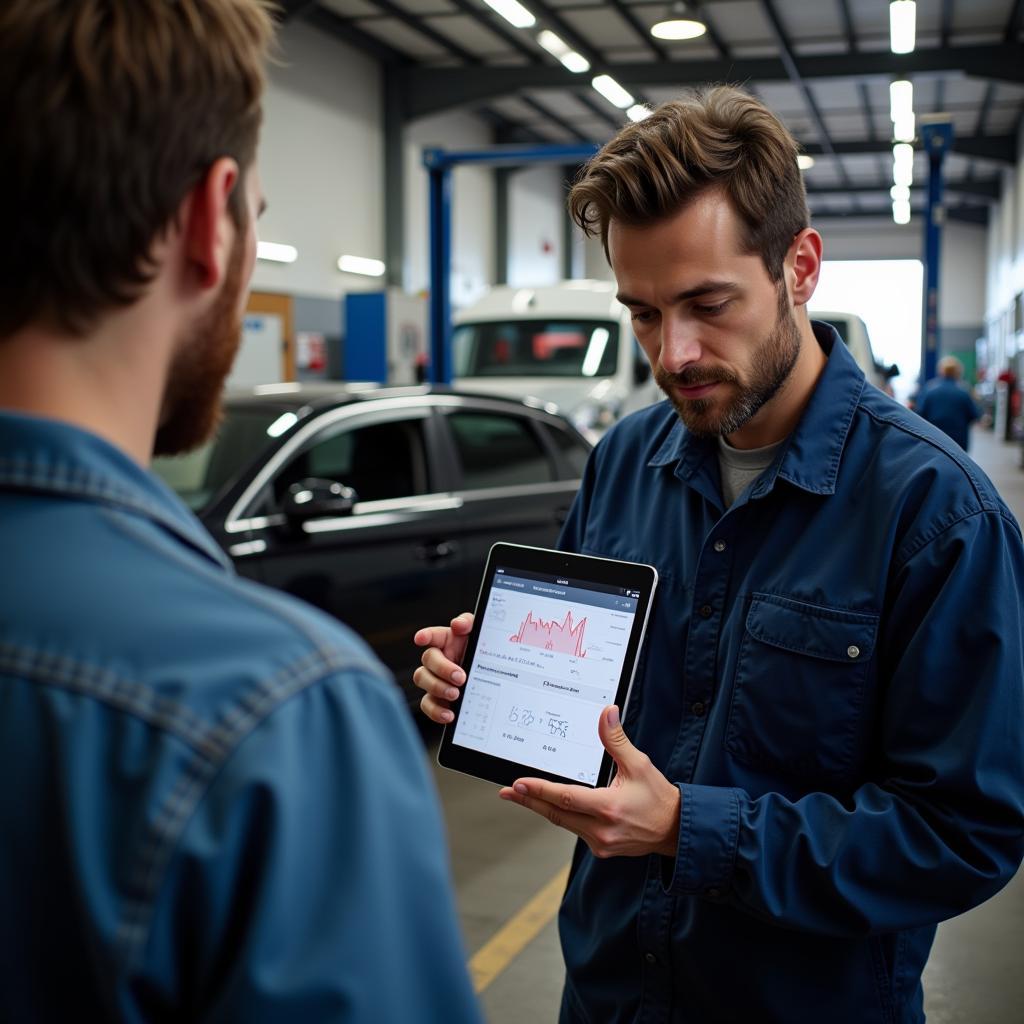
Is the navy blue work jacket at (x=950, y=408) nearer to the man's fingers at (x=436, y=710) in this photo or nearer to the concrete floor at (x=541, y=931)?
the concrete floor at (x=541, y=931)

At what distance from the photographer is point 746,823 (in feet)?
4.64

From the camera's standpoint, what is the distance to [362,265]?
17.4 m

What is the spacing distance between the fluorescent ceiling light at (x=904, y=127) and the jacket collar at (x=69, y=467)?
19.0 m

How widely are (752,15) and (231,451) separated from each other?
44.9 ft

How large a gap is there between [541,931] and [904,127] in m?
18.1

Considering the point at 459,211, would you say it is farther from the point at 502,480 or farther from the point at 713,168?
the point at 713,168

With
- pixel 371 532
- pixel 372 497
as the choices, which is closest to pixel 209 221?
pixel 371 532

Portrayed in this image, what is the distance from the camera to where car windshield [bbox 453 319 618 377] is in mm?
9984

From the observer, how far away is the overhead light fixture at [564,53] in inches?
573

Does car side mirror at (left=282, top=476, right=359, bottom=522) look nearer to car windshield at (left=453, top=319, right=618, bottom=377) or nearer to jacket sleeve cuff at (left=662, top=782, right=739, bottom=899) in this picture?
jacket sleeve cuff at (left=662, top=782, right=739, bottom=899)

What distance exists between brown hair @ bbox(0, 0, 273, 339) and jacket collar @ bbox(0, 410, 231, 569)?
0.26 ft

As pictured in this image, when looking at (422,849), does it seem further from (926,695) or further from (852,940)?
(852,940)

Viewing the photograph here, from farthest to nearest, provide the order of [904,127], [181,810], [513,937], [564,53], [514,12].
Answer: [904,127] → [564,53] → [514,12] → [513,937] → [181,810]

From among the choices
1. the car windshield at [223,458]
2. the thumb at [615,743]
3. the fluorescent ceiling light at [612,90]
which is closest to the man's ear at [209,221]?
the thumb at [615,743]
